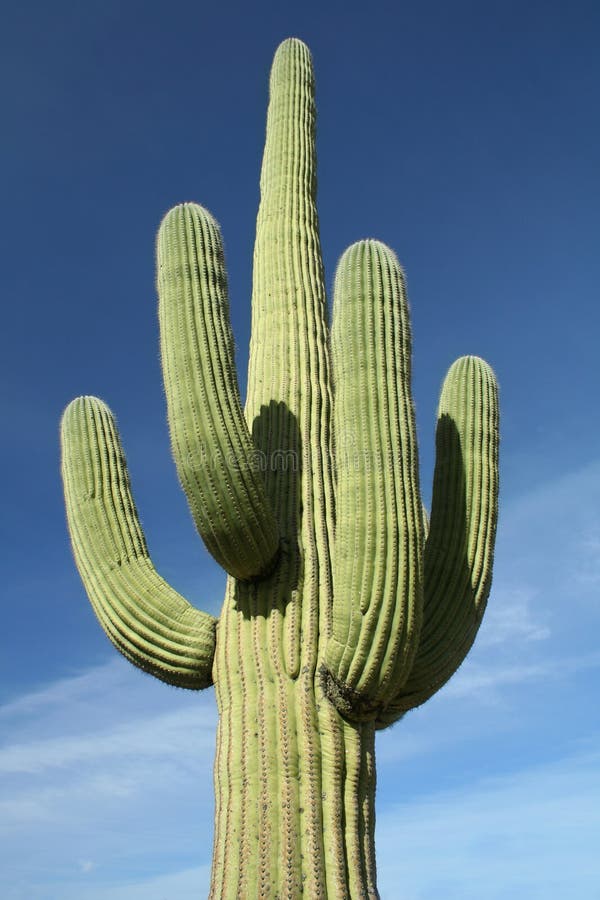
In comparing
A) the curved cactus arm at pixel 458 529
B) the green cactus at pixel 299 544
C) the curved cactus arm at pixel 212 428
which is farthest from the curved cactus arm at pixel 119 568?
the curved cactus arm at pixel 458 529

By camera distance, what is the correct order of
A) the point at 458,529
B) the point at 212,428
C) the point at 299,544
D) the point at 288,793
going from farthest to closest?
the point at 458,529 < the point at 299,544 < the point at 212,428 < the point at 288,793

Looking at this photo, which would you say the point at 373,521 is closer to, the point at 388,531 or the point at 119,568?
the point at 388,531

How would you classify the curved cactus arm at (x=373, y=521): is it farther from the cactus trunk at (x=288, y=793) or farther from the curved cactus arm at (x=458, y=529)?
the curved cactus arm at (x=458, y=529)

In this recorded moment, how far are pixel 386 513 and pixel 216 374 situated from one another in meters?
1.16

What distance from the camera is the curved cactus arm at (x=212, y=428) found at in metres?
4.97

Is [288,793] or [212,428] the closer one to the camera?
[288,793]

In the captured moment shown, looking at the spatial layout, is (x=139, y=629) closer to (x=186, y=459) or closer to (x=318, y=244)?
(x=186, y=459)

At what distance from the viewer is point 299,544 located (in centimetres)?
542

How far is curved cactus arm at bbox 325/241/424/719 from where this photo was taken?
473 centimetres

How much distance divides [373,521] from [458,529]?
1.31 metres

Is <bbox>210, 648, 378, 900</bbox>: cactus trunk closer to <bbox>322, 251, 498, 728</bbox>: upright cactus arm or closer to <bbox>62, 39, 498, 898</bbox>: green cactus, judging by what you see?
<bbox>62, 39, 498, 898</bbox>: green cactus

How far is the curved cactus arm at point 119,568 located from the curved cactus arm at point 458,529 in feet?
3.85

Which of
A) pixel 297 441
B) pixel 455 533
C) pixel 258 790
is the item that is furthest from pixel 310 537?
pixel 258 790

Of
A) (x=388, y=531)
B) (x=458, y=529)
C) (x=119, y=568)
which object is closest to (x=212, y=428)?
(x=388, y=531)
